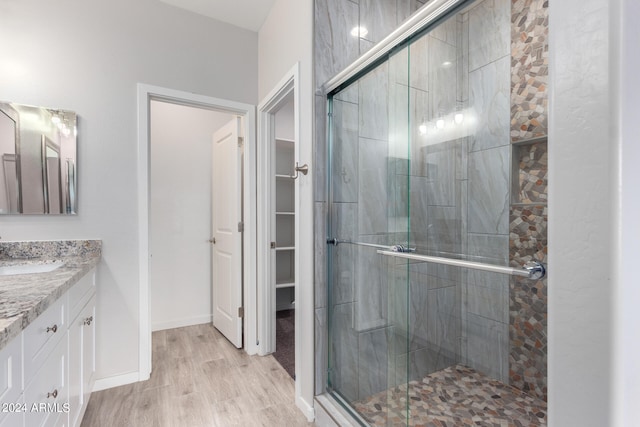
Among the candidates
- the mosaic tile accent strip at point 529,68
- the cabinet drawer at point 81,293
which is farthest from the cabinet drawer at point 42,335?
the mosaic tile accent strip at point 529,68

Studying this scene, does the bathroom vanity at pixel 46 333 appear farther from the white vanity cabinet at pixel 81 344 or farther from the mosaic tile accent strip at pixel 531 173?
the mosaic tile accent strip at pixel 531 173

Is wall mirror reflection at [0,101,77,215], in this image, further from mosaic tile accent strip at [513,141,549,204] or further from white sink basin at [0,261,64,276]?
mosaic tile accent strip at [513,141,549,204]

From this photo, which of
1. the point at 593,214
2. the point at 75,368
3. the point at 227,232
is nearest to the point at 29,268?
the point at 75,368

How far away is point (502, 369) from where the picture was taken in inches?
73.2

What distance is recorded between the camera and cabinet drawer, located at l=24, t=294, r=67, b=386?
0.87 metres

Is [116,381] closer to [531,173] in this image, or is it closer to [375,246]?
[375,246]

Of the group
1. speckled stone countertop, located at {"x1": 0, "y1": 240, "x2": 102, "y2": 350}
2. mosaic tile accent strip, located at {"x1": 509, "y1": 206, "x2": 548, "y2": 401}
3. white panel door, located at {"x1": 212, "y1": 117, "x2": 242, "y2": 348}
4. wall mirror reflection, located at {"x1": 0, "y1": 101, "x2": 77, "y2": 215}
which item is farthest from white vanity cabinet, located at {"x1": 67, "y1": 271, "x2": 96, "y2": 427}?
mosaic tile accent strip, located at {"x1": 509, "y1": 206, "x2": 548, "y2": 401}

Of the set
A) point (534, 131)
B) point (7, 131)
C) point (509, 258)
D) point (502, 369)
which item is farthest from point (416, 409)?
point (7, 131)

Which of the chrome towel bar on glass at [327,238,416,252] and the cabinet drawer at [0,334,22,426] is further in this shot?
the chrome towel bar on glass at [327,238,416,252]

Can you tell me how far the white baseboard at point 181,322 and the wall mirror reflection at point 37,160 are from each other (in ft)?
5.00

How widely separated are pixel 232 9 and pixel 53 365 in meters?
2.46

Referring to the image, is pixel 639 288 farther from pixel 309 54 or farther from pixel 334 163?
pixel 309 54

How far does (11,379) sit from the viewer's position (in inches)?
30.1

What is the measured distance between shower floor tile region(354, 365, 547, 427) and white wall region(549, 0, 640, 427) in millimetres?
1114
